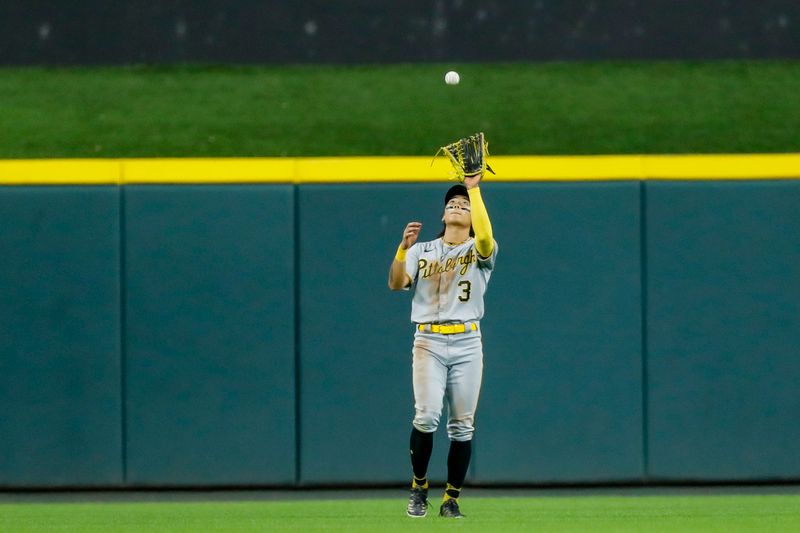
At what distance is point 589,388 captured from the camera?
7.29 meters

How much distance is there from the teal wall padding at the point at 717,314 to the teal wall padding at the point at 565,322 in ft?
0.44

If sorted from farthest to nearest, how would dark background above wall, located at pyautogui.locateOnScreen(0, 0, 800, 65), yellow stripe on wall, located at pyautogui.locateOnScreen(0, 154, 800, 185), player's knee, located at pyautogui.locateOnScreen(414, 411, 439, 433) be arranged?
1. dark background above wall, located at pyautogui.locateOnScreen(0, 0, 800, 65)
2. yellow stripe on wall, located at pyautogui.locateOnScreen(0, 154, 800, 185)
3. player's knee, located at pyautogui.locateOnScreen(414, 411, 439, 433)

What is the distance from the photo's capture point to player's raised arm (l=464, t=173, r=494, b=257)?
5.25 m

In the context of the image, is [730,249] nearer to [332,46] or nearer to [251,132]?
[251,132]

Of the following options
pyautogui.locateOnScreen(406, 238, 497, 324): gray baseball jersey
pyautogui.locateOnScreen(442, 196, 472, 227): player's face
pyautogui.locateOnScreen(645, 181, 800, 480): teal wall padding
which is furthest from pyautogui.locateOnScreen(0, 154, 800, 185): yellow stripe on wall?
pyautogui.locateOnScreen(406, 238, 497, 324): gray baseball jersey

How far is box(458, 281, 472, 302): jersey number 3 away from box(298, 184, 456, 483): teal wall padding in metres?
1.72

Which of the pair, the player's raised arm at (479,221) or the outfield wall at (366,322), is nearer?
the player's raised arm at (479,221)

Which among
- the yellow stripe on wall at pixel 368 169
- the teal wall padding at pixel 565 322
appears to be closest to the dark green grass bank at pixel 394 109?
the yellow stripe on wall at pixel 368 169

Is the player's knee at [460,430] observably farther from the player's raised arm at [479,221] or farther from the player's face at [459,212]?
the player's face at [459,212]

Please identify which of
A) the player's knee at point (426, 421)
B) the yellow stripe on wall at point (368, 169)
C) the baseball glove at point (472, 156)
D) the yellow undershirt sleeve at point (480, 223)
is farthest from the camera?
the yellow stripe on wall at point (368, 169)

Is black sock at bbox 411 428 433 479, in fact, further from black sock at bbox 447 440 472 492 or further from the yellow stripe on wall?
the yellow stripe on wall

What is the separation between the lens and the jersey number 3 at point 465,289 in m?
5.58

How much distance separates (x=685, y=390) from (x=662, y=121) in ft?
7.19

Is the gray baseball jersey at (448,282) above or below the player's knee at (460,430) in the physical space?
above
